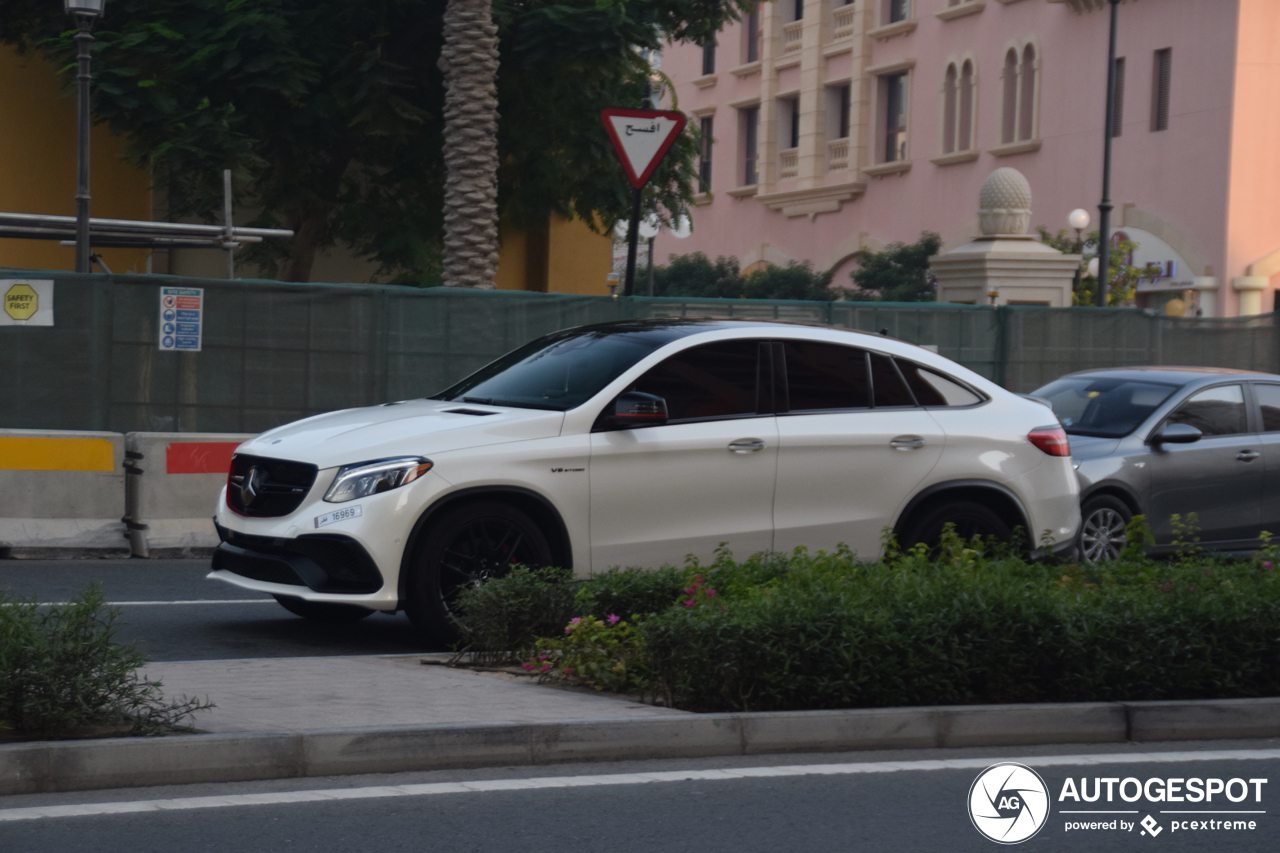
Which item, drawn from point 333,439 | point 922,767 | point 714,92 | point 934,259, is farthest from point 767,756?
point 714,92

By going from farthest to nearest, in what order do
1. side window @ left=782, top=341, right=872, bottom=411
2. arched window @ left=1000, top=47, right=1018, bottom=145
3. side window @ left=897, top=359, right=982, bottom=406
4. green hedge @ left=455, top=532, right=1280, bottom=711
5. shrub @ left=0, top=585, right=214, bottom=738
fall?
arched window @ left=1000, top=47, right=1018, bottom=145
side window @ left=897, top=359, right=982, bottom=406
side window @ left=782, top=341, right=872, bottom=411
green hedge @ left=455, top=532, right=1280, bottom=711
shrub @ left=0, top=585, right=214, bottom=738

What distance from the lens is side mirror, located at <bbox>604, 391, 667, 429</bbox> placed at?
8.33 meters

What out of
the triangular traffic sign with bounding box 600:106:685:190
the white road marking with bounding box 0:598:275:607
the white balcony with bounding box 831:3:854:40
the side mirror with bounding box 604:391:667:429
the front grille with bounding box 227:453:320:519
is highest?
the white balcony with bounding box 831:3:854:40

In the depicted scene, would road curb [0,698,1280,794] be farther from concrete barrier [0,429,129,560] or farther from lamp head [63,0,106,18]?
lamp head [63,0,106,18]

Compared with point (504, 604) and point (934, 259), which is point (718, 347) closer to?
point (504, 604)

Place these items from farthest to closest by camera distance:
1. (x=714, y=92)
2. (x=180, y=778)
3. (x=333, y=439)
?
(x=714, y=92) < (x=333, y=439) < (x=180, y=778)

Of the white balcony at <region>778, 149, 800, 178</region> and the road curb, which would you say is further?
the white balcony at <region>778, 149, 800, 178</region>


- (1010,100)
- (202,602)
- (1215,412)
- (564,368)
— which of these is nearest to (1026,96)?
(1010,100)

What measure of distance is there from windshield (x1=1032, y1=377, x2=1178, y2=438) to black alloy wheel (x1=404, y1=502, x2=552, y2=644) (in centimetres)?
564

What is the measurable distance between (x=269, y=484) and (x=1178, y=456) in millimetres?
7036

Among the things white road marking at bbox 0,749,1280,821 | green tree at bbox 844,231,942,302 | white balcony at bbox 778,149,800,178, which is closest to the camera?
white road marking at bbox 0,749,1280,821

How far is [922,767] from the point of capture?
6012mm

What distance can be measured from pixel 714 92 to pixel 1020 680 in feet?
171

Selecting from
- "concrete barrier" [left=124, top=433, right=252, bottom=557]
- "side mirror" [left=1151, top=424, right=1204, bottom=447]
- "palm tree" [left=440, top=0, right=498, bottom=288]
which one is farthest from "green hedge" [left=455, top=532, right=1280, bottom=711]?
"palm tree" [left=440, top=0, right=498, bottom=288]
